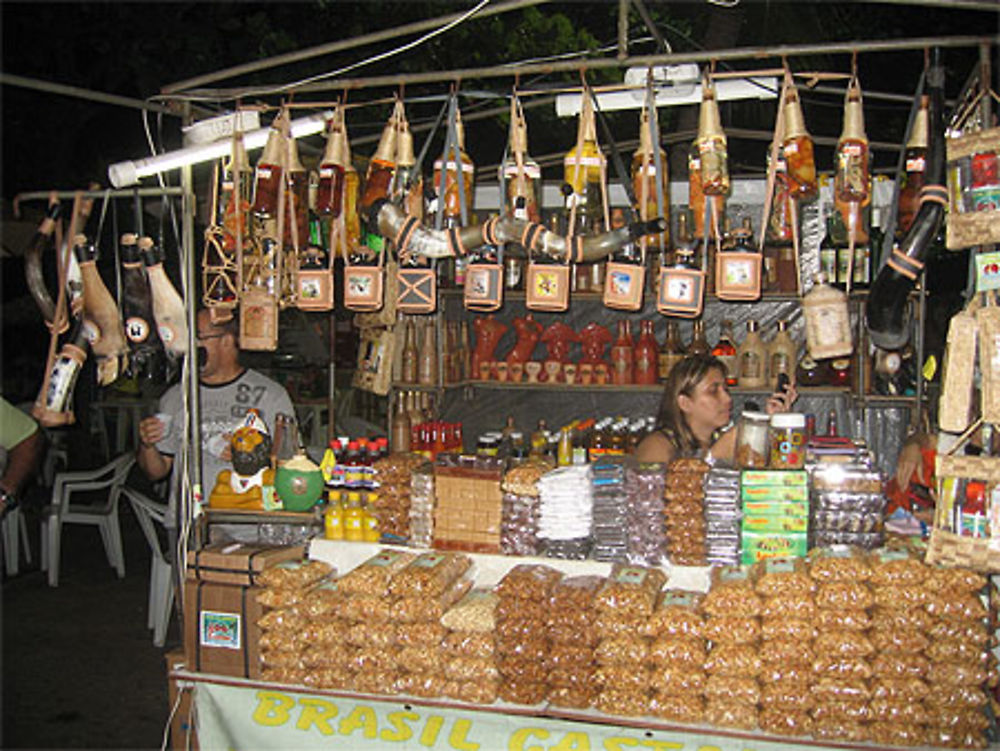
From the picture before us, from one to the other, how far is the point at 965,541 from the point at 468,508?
152 cm

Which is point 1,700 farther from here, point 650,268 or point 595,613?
point 650,268

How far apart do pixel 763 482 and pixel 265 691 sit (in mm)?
1760

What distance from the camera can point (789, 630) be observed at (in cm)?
231

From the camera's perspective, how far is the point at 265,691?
2.72 meters

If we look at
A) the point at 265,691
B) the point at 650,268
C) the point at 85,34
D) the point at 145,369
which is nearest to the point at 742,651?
the point at 265,691

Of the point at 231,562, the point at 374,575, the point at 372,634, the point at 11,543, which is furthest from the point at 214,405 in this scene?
the point at 11,543

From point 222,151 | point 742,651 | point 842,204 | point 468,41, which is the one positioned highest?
point 468,41

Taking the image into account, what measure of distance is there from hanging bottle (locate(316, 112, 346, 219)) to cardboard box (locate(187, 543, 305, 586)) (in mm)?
1210

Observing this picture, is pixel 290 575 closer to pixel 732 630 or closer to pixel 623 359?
pixel 732 630

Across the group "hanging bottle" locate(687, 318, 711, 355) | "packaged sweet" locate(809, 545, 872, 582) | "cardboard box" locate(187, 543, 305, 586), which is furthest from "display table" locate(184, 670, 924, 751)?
"hanging bottle" locate(687, 318, 711, 355)

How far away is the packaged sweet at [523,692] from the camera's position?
248 cm

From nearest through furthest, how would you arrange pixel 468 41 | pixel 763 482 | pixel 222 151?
pixel 763 482, pixel 222 151, pixel 468 41

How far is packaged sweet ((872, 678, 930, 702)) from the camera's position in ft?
7.38

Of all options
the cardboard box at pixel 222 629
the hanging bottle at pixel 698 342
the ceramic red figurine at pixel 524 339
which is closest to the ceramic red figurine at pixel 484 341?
the ceramic red figurine at pixel 524 339
